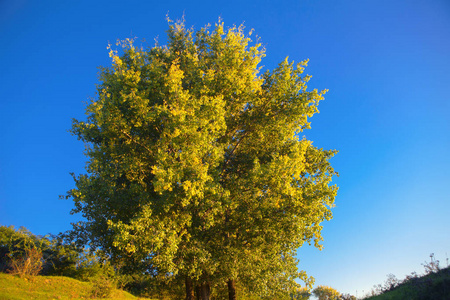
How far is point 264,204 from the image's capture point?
54.9 feet

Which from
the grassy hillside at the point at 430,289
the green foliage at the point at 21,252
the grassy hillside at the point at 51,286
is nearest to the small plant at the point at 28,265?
the green foliage at the point at 21,252

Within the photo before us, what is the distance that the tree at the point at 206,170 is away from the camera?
52.1ft

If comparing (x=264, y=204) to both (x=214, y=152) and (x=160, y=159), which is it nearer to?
(x=214, y=152)

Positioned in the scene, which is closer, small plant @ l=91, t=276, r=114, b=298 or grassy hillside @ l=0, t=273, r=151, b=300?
grassy hillside @ l=0, t=273, r=151, b=300

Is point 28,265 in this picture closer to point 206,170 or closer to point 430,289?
point 206,170

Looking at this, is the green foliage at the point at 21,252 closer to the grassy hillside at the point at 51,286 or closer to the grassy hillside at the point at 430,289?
the grassy hillside at the point at 51,286

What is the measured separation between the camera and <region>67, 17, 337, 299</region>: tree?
1588cm

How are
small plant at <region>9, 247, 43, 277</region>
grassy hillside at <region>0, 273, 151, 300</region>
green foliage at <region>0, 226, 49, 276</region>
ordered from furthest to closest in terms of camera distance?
green foliage at <region>0, 226, 49, 276</region> → small plant at <region>9, 247, 43, 277</region> → grassy hillside at <region>0, 273, 151, 300</region>

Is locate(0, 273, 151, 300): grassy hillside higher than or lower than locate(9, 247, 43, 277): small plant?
lower

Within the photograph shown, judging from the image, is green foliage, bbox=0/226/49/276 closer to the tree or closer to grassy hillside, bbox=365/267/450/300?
the tree

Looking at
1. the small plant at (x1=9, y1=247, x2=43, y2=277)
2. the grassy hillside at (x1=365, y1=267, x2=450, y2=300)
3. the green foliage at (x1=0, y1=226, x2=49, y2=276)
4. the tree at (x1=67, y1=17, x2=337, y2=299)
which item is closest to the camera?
the grassy hillside at (x1=365, y1=267, x2=450, y2=300)

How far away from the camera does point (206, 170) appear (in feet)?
50.7

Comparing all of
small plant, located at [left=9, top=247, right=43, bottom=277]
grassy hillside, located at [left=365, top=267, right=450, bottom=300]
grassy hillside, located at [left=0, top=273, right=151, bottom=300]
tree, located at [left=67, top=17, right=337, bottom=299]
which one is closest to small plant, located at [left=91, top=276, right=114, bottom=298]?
grassy hillside, located at [left=0, top=273, right=151, bottom=300]

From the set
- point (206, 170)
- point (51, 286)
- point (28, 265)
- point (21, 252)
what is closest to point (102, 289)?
point (51, 286)
